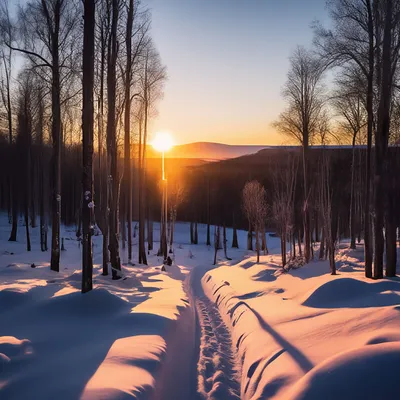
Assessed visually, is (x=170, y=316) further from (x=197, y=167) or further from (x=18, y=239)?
(x=197, y=167)

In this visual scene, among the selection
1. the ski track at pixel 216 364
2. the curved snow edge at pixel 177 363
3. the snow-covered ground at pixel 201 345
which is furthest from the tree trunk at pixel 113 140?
the curved snow edge at pixel 177 363

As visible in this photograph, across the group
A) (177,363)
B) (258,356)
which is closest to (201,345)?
(177,363)

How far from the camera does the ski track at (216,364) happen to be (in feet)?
18.3

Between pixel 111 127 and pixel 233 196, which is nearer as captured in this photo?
pixel 111 127

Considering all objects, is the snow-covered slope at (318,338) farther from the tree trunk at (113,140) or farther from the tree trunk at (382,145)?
the tree trunk at (113,140)

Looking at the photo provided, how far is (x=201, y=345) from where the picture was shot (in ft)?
26.0

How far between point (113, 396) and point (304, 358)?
2793mm

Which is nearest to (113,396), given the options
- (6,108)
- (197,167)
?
(6,108)

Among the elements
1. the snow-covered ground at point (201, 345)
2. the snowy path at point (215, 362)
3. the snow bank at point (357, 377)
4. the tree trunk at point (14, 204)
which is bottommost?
the snowy path at point (215, 362)

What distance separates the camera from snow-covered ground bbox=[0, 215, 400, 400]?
4.43 meters

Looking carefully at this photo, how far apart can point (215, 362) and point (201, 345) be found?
1.11 meters

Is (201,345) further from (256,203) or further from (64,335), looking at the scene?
(256,203)

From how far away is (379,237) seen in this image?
12.6m

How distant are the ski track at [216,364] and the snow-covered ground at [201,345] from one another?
0.07 ft
